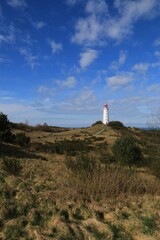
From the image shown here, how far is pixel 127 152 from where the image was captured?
2059cm

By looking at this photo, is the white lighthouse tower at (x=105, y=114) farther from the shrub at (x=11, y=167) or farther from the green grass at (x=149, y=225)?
the green grass at (x=149, y=225)

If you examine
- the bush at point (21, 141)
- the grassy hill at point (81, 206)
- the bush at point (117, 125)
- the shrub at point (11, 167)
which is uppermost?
the bush at point (117, 125)

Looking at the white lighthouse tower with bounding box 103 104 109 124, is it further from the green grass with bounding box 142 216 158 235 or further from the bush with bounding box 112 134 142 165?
the green grass with bounding box 142 216 158 235

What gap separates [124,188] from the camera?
7859mm

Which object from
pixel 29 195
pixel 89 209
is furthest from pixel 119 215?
pixel 29 195

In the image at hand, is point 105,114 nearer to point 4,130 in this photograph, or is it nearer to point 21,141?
point 21,141

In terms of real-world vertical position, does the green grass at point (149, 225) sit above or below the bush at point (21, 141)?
below

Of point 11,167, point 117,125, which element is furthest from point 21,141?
point 117,125

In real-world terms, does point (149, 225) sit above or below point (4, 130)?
below

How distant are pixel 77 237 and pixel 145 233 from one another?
4.01 ft

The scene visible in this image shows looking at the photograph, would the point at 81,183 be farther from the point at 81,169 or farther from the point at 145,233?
the point at 145,233

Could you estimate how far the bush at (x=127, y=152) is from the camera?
2025 centimetres

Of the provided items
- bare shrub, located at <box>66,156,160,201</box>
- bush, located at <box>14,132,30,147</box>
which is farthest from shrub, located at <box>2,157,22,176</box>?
bush, located at <box>14,132,30,147</box>

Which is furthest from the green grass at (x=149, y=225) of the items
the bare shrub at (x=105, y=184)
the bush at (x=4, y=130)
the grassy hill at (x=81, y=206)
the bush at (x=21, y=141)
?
the bush at (x=21, y=141)
